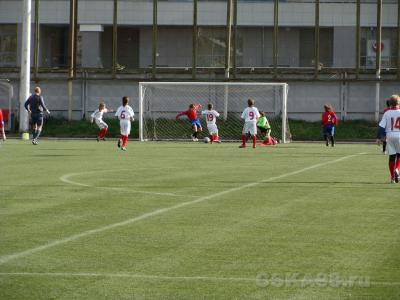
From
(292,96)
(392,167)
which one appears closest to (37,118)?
(392,167)

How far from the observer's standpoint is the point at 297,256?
994 cm

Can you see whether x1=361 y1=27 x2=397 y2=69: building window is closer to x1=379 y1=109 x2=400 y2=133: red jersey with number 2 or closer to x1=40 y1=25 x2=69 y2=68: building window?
x1=40 y1=25 x2=69 y2=68: building window

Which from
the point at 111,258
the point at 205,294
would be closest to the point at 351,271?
the point at 205,294

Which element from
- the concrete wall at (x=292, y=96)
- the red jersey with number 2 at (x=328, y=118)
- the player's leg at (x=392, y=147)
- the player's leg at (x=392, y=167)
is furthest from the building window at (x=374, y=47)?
the player's leg at (x=392, y=167)

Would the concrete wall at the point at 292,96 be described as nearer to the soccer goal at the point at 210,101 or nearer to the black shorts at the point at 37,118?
the soccer goal at the point at 210,101

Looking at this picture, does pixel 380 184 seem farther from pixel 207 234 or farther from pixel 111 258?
pixel 111 258

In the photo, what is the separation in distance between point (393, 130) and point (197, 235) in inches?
379

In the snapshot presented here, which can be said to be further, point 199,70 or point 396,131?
point 199,70

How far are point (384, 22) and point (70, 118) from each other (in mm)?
18596

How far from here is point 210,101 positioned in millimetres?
54750

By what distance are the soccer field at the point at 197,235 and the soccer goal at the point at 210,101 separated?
2834 centimetres

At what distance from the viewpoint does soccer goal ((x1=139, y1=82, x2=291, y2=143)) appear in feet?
165

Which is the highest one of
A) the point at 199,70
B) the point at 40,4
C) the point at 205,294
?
the point at 40,4

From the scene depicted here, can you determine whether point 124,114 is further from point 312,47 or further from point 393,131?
point 312,47
